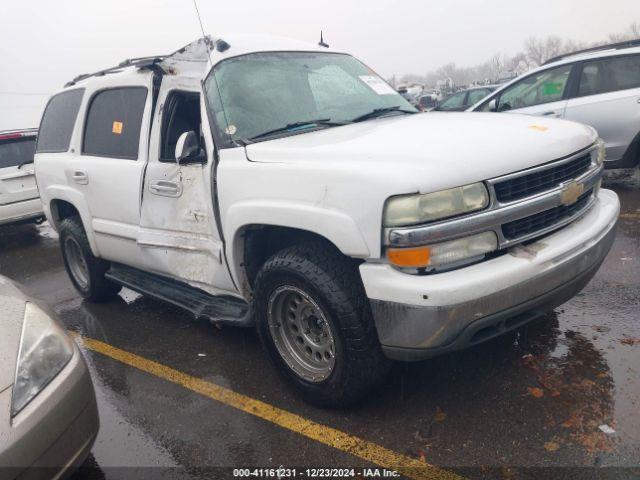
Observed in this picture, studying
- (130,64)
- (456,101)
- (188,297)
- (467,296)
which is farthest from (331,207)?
(456,101)

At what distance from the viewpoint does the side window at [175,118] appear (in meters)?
3.59

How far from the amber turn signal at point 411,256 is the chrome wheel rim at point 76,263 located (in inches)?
146

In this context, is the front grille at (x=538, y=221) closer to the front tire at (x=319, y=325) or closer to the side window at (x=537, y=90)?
the front tire at (x=319, y=325)

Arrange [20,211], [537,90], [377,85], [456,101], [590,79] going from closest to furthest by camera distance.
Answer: [377,85], [590,79], [537,90], [20,211], [456,101]

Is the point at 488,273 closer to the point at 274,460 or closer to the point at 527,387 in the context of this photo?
the point at 527,387

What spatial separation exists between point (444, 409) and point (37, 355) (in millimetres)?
1990

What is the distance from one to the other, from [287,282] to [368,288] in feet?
1.78

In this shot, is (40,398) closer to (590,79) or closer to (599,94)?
(599,94)

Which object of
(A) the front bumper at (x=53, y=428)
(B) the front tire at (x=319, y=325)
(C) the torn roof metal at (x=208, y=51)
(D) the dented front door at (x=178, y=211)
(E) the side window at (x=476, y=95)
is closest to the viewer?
(A) the front bumper at (x=53, y=428)

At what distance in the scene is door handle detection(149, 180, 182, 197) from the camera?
133 inches

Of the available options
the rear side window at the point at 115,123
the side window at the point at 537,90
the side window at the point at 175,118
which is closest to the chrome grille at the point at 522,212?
the side window at the point at 175,118

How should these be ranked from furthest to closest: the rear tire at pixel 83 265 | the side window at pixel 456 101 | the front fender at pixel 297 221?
the side window at pixel 456 101
the rear tire at pixel 83 265
the front fender at pixel 297 221

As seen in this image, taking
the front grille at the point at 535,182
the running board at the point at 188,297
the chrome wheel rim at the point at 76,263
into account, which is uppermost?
the front grille at the point at 535,182

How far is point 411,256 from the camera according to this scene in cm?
221
